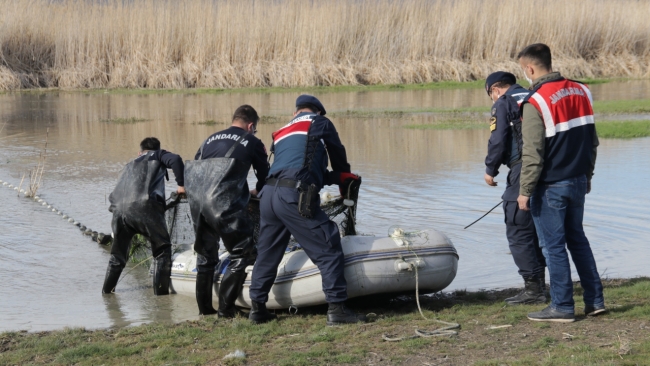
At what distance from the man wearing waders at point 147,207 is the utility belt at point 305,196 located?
165 cm

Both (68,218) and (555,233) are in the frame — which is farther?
(68,218)

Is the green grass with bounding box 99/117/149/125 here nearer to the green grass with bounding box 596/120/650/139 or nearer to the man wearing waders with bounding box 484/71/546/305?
the green grass with bounding box 596/120/650/139

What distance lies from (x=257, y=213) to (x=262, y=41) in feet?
70.2

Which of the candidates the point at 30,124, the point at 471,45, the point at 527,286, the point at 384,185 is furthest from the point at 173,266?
the point at 471,45

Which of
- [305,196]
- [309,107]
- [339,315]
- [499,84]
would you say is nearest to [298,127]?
[309,107]

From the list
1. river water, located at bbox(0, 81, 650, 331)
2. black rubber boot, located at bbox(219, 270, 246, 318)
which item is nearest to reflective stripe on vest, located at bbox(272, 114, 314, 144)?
black rubber boot, located at bbox(219, 270, 246, 318)

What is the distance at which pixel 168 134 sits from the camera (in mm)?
18469

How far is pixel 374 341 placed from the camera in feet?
18.5

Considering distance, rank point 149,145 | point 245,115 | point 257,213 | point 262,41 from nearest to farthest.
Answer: point 245,115, point 257,213, point 149,145, point 262,41

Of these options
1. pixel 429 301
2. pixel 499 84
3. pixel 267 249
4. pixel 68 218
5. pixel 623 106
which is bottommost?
pixel 68 218

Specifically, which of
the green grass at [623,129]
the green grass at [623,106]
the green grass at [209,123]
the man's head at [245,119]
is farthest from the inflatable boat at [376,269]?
the green grass at [623,106]

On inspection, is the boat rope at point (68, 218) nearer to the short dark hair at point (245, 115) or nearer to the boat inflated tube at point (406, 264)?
the short dark hair at point (245, 115)

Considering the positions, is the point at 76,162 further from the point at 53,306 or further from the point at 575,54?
the point at 575,54

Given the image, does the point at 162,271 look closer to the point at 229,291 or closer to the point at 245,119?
the point at 229,291
